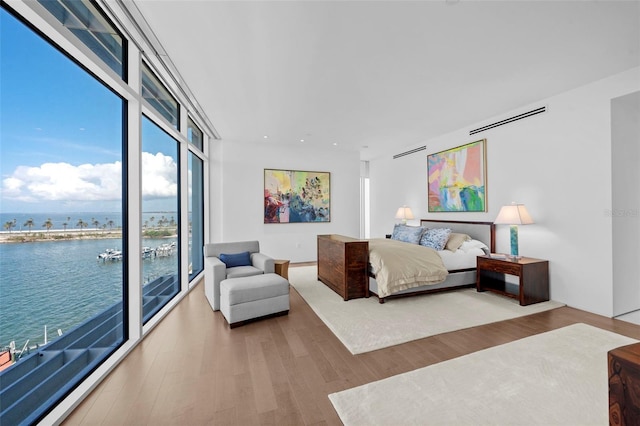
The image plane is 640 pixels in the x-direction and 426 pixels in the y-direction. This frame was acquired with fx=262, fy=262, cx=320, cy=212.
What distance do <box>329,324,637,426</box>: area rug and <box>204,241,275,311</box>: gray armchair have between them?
2131 mm

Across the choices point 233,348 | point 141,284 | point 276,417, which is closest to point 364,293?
point 233,348

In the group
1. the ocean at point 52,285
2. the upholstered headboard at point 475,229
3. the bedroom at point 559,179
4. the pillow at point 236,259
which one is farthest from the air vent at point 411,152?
the ocean at point 52,285

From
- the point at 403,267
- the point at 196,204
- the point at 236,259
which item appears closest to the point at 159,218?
the point at 236,259

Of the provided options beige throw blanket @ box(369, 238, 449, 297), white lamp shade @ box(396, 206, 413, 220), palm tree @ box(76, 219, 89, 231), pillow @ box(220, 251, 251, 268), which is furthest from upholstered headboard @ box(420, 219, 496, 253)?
palm tree @ box(76, 219, 89, 231)

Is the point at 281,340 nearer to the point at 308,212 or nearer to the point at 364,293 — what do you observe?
the point at 364,293

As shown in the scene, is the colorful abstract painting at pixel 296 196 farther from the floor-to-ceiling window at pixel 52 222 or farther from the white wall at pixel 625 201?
the white wall at pixel 625 201

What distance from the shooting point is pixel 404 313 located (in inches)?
128

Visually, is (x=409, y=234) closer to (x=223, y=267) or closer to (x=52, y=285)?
(x=223, y=267)

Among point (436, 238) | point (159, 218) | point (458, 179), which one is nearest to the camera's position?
point (159, 218)

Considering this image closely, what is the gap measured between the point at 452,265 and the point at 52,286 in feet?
14.9

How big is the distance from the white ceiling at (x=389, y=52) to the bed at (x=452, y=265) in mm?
1975

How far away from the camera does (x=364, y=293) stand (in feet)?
12.6

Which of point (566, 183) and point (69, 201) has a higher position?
point (566, 183)

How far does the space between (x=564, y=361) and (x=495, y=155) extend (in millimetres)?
3226
